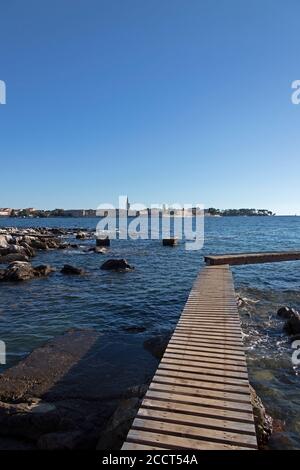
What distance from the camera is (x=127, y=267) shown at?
3194 cm

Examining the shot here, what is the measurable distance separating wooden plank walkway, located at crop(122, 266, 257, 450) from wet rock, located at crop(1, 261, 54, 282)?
1759cm

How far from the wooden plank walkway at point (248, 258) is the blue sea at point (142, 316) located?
4.78 ft

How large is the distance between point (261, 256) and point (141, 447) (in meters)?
23.6

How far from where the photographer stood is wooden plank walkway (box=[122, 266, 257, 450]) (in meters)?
6.04

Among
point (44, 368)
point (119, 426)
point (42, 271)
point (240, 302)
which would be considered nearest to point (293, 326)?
point (240, 302)

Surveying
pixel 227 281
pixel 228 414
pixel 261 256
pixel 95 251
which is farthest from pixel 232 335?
pixel 95 251

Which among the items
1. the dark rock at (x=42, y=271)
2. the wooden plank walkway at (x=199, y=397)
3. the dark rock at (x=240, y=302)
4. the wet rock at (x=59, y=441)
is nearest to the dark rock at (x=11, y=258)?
the dark rock at (x=42, y=271)

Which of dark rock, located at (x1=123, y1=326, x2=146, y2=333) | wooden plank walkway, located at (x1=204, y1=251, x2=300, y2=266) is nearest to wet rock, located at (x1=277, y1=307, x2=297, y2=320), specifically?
dark rock, located at (x1=123, y1=326, x2=146, y2=333)

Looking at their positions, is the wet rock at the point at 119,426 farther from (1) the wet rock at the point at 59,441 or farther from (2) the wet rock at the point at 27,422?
(2) the wet rock at the point at 27,422

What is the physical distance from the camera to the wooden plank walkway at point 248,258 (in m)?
26.1

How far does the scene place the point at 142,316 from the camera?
1794 cm

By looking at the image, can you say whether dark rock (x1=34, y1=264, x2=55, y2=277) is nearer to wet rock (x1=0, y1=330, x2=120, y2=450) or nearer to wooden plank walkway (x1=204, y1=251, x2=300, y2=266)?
wooden plank walkway (x1=204, y1=251, x2=300, y2=266)

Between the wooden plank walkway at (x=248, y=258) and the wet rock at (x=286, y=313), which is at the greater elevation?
the wooden plank walkway at (x=248, y=258)
